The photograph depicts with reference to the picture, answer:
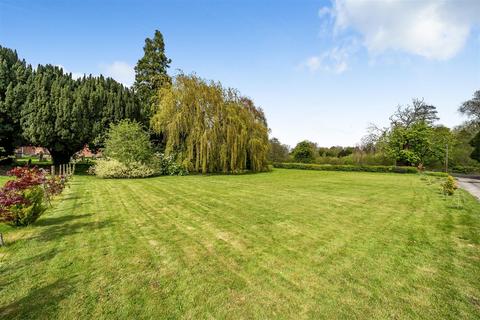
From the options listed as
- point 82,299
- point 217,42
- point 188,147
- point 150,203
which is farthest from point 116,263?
point 188,147

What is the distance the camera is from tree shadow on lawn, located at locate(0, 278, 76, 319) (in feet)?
8.07

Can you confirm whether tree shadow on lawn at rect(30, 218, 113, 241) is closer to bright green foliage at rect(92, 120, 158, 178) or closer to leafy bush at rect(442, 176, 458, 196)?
bright green foliage at rect(92, 120, 158, 178)

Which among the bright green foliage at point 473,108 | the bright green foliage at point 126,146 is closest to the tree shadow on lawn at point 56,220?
the bright green foliage at point 126,146

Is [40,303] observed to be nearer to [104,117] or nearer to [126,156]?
[126,156]

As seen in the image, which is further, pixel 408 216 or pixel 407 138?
pixel 407 138

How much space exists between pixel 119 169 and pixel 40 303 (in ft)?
48.2

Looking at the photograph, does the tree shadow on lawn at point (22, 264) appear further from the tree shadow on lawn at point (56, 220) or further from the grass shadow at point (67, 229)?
the tree shadow on lawn at point (56, 220)

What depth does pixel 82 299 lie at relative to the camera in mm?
2725

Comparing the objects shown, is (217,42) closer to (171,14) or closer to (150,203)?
(171,14)

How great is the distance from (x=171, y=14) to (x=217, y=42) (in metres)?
2.72

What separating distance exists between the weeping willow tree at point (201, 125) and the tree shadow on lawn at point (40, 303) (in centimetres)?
1509

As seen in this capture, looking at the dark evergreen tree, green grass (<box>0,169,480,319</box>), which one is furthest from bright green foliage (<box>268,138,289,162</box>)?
green grass (<box>0,169,480,319</box>)

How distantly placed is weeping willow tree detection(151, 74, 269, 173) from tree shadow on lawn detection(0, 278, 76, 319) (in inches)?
594

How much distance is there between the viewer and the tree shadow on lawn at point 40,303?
96.9 inches
